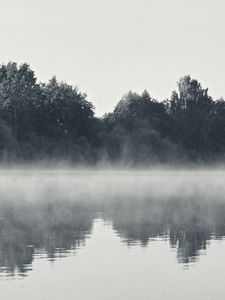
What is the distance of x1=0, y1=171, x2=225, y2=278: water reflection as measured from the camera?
28.9 meters

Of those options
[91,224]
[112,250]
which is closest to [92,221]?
[91,224]

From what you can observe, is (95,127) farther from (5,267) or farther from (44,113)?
(5,267)

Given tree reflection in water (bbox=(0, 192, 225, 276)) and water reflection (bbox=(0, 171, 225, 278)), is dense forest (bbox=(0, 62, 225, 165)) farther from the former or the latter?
tree reflection in water (bbox=(0, 192, 225, 276))

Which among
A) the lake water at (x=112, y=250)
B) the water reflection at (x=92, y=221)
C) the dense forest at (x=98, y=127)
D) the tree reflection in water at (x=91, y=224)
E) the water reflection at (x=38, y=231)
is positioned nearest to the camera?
the lake water at (x=112, y=250)

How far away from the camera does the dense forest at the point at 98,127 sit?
368 feet

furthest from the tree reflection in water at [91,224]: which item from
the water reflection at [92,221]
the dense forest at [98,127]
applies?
the dense forest at [98,127]

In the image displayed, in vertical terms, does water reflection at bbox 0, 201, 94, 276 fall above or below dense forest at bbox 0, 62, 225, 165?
below

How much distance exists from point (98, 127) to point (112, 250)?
308 ft

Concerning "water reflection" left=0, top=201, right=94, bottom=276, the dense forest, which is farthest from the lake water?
the dense forest

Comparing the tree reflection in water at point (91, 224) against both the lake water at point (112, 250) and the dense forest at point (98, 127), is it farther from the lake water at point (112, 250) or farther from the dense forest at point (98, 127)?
the dense forest at point (98, 127)

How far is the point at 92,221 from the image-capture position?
40281mm

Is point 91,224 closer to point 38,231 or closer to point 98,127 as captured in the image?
point 38,231

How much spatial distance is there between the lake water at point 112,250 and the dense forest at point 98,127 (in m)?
59.1

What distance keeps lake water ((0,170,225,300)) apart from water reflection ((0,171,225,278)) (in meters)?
0.03
